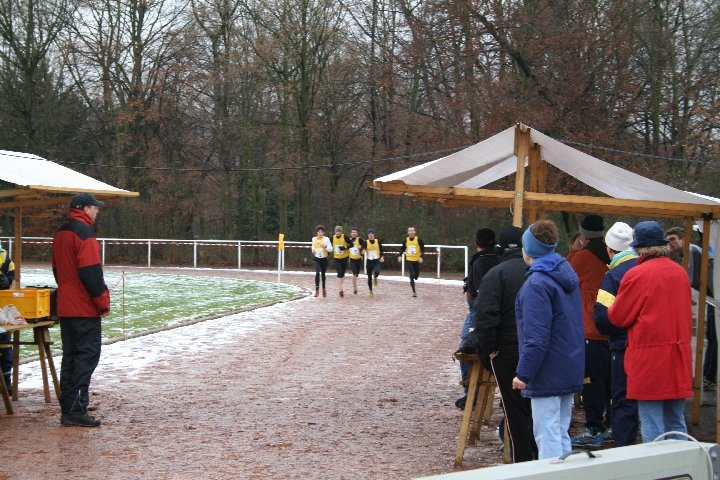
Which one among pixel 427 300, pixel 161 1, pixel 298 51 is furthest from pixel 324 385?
pixel 161 1

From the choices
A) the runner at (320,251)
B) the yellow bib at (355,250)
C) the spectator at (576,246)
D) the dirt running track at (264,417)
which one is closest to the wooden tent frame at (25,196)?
the dirt running track at (264,417)

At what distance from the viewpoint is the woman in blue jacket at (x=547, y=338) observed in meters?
6.19

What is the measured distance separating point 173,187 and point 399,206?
41.3 ft

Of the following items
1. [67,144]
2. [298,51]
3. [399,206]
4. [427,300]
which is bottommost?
[427,300]

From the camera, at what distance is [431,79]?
4181 cm

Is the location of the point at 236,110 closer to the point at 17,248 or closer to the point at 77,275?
the point at 17,248

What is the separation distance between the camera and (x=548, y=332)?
6203 mm

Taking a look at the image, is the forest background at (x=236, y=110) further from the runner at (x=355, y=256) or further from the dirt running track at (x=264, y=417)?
the dirt running track at (x=264, y=417)

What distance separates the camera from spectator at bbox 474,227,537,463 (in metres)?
6.94

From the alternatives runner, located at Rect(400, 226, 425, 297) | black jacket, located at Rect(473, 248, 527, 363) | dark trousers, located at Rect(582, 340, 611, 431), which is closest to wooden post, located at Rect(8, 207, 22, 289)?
black jacket, located at Rect(473, 248, 527, 363)

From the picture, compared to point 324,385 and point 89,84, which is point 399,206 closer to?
point 89,84

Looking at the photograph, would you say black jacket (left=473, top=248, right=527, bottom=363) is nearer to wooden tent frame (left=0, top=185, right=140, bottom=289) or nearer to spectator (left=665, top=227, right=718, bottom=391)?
spectator (left=665, top=227, right=718, bottom=391)

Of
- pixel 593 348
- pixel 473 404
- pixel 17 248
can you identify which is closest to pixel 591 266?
pixel 593 348

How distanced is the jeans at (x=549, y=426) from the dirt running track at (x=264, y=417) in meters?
1.67
